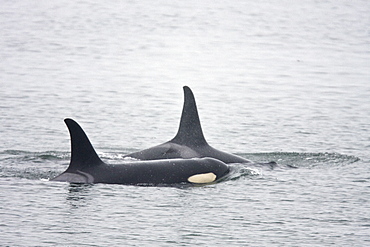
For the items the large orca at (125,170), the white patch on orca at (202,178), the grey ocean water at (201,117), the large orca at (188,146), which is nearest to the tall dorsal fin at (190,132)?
the large orca at (188,146)

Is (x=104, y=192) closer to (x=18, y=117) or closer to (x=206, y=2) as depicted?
(x=18, y=117)

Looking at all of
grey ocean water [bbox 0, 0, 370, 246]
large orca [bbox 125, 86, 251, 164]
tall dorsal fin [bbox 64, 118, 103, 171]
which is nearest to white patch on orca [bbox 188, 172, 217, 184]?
grey ocean water [bbox 0, 0, 370, 246]

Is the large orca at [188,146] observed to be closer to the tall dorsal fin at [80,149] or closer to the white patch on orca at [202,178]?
the white patch on orca at [202,178]

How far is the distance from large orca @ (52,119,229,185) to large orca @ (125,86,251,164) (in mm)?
1076

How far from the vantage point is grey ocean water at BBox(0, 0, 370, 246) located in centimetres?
975

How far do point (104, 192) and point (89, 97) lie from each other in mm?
8665

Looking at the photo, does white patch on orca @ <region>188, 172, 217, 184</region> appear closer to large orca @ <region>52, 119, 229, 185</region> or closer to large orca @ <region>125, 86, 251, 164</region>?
large orca @ <region>52, 119, 229, 185</region>

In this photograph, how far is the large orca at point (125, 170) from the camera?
1080 centimetres

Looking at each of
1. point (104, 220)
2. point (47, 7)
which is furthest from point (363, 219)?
point (47, 7)

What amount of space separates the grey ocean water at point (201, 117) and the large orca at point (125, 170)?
0.58ft

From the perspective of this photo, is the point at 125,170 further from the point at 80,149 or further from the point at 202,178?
the point at 202,178

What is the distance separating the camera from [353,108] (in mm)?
18781

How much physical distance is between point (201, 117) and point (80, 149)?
7138mm

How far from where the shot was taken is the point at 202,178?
11500 mm
